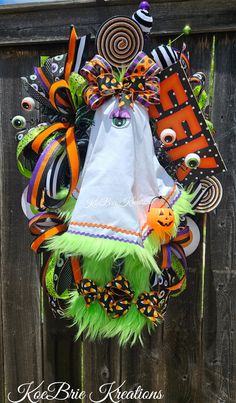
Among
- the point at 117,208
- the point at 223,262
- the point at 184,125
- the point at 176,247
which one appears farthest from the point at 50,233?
the point at 223,262

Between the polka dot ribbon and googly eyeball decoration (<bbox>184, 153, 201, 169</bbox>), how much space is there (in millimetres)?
327

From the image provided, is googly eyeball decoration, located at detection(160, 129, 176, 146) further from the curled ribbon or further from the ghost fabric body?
the curled ribbon

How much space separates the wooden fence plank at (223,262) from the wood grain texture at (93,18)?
0.21 ft

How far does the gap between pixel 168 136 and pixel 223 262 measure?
1.57 feet

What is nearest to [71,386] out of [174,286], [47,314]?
[47,314]

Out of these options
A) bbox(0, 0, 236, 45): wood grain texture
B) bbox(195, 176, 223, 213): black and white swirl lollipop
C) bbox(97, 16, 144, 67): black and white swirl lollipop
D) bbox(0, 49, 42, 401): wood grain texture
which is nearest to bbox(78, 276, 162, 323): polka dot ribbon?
bbox(195, 176, 223, 213): black and white swirl lollipop

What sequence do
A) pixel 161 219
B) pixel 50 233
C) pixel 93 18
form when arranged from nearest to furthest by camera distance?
pixel 161 219, pixel 50 233, pixel 93 18

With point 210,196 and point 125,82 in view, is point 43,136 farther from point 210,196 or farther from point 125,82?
point 210,196

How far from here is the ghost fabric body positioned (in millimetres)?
837

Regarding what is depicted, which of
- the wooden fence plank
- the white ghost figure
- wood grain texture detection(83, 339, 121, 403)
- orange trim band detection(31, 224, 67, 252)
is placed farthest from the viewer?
wood grain texture detection(83, 339, 121, 403)

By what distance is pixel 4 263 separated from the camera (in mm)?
1231

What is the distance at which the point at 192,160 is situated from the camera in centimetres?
88

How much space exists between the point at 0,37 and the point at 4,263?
75 cm

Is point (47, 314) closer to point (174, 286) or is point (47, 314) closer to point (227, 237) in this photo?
point (174, 286)
